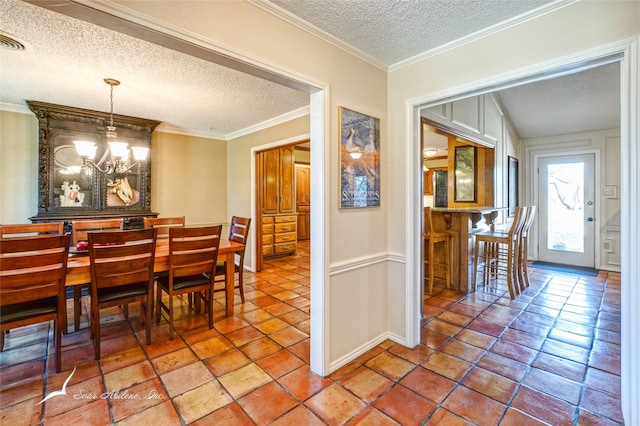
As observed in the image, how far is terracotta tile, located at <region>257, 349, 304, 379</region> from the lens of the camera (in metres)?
2.08

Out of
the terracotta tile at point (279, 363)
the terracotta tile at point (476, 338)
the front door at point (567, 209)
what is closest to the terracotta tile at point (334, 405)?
the terracotta tile at point (279, 363)

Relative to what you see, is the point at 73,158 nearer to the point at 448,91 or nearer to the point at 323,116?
the point at 323,116

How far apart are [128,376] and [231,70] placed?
2635 mm

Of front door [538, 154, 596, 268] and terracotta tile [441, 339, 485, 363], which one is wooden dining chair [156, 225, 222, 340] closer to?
terracotta tile [441, 339, 485, 363]

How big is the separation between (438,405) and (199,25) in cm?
253

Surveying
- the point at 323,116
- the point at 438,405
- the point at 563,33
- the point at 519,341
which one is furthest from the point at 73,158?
the point at 519,341

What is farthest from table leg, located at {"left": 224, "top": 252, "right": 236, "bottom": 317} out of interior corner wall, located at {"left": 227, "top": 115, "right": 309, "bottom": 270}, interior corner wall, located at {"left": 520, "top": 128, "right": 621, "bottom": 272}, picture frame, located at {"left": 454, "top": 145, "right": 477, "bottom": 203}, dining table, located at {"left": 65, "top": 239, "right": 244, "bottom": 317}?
interior corner wall, located at {"left": 520, "top": 128, "right": 621, "bottom": 272}

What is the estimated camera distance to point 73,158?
3.87 metres

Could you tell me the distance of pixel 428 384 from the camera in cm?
193

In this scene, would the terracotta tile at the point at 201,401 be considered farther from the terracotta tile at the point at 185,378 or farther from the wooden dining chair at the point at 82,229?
the wooden dining chair at the point at 82,229

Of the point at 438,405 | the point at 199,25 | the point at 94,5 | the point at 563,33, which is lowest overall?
the point at 438,405

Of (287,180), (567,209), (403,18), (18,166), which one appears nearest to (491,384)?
(403,18)

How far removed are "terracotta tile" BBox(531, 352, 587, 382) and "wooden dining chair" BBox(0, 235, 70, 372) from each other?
3.56 m

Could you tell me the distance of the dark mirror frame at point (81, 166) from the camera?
144 inches
